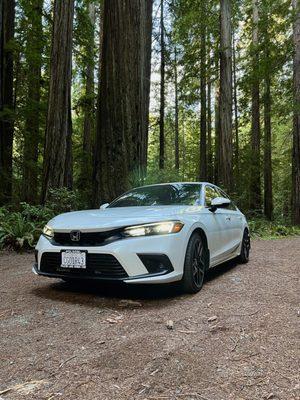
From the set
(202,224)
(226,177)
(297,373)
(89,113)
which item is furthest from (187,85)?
(297,373)

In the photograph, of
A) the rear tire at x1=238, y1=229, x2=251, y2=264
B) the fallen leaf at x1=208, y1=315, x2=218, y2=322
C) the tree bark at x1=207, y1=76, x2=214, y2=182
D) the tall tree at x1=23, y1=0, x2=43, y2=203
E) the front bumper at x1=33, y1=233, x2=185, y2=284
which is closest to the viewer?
the fallen leaf at x1=208, y1=315, x2=218, y2=322

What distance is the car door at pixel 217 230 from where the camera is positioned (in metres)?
5.45

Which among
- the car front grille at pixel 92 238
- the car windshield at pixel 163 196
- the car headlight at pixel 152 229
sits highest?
the car windshield at pixel 163 196

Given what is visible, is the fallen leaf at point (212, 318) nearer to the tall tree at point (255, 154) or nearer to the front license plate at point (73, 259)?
the front license plate at point (73, 259)

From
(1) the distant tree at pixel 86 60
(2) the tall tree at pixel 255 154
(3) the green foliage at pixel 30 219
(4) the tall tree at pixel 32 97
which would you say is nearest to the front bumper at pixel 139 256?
(3) the green foliage at pixel 30 219

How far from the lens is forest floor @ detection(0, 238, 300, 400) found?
2605 mm

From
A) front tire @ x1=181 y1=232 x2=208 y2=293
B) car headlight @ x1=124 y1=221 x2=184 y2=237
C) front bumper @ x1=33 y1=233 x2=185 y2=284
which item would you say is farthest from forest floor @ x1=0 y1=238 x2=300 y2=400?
car headlight @ x1=124 y1=221 x2=184 y2=237

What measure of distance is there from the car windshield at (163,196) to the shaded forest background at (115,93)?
116 inches

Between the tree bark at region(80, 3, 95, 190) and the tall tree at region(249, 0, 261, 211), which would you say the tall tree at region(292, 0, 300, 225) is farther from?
the tree bark at region(80, 3, 95, 190)

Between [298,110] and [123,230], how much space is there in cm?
1344

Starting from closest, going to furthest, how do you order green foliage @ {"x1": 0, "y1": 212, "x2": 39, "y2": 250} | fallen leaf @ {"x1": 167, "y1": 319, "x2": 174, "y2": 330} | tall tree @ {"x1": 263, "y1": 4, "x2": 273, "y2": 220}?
fallen leaf @ {"x1": 167, "y1": 319, "x2": 174, "y2": 330} < green foliage @ {"x1": 0, "y1": 212, "x2": 39, "y2": 250} < tall tree @ {"x1": 263, "y1": 4, "x2": 273, "y2": 220}

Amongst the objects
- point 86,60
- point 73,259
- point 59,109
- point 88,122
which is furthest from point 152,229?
point 88,122

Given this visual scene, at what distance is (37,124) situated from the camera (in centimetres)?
1502

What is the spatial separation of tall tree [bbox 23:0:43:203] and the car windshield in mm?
9331
